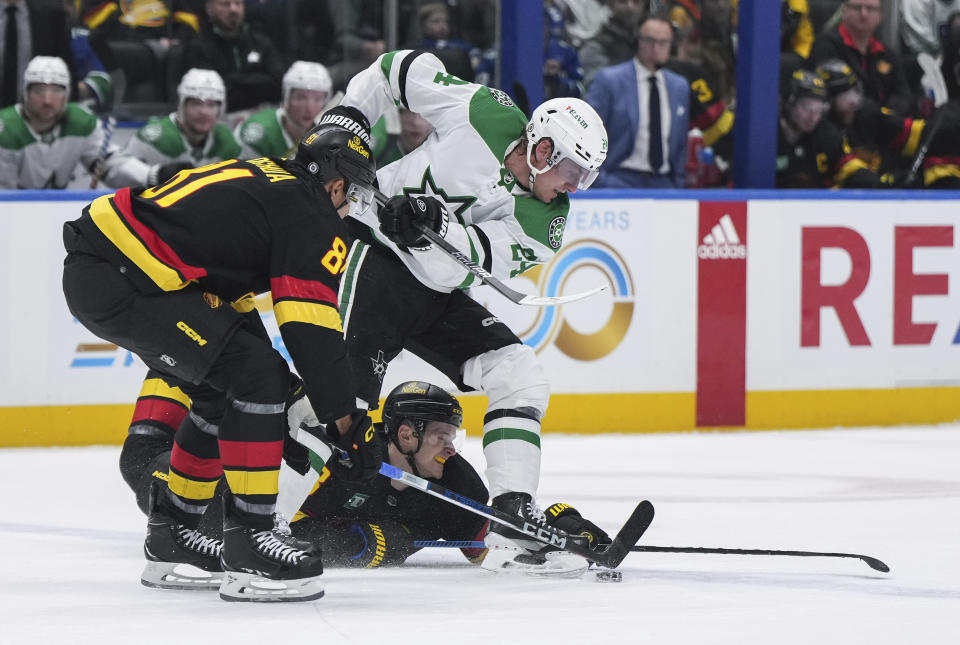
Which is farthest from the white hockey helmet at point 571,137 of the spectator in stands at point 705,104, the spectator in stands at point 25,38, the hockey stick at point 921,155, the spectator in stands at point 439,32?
the hockey stick at point 921,155

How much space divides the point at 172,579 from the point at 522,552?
0.95 metres

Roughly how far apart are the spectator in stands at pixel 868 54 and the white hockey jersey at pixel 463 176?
3.97 meters

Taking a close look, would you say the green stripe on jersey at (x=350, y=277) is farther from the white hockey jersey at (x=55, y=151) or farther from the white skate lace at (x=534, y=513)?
the white hockey jersey at (x=55, y=151)

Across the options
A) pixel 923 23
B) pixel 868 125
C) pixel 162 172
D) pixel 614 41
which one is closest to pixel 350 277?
pixel 162 172

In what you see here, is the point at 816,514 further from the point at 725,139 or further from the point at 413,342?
the point at 725,139

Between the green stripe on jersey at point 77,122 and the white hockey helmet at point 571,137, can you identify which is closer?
the white hockey helmet at point 571,137

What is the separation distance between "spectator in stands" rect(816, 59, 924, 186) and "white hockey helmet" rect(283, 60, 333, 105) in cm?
255

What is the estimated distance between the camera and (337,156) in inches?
141

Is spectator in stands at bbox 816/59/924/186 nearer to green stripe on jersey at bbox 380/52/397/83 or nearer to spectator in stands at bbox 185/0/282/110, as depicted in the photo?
spectator in stands at bbox 185/0/282/110

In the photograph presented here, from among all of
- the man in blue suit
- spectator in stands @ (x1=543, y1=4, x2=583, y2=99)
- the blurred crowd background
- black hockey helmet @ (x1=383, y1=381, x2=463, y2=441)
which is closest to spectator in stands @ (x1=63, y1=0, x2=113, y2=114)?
the blurred crowd background

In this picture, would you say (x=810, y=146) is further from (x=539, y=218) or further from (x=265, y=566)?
(x=265, y=566)

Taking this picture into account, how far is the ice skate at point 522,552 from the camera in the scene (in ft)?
13.2

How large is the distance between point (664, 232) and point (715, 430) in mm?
948

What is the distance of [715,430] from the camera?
7.02 meters
